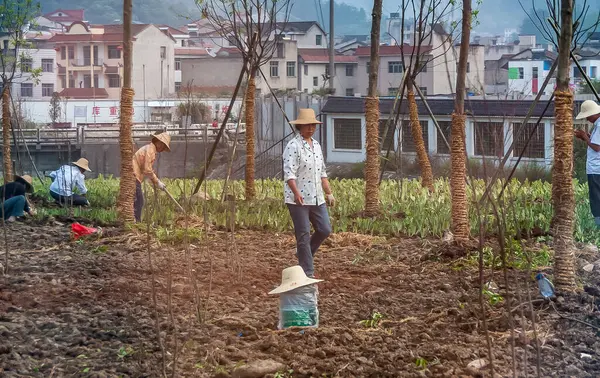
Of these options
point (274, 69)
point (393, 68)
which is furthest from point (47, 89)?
point (393, 68)

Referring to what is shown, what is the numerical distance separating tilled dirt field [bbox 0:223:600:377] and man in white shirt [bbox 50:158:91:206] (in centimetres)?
480

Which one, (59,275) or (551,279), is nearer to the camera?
(551,279)

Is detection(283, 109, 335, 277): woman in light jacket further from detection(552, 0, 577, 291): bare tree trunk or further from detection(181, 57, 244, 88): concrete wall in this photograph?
detection(181, 57, 244, 88): concrete wall

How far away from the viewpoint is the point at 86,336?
6.79 metres

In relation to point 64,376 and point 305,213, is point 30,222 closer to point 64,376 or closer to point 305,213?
point 305,213

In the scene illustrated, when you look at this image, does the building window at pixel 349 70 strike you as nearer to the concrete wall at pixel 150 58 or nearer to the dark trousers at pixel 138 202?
the concrete wall at pixel 150 58

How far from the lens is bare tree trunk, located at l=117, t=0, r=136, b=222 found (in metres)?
12.6

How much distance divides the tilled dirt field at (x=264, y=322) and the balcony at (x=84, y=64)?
281 ft

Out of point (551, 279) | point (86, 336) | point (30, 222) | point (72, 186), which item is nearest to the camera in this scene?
point (86, 336)

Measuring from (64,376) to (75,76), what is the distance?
93.1 m

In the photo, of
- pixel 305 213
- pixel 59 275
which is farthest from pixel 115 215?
pixel 305 213

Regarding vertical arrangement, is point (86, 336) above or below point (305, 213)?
below

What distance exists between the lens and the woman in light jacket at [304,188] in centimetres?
850

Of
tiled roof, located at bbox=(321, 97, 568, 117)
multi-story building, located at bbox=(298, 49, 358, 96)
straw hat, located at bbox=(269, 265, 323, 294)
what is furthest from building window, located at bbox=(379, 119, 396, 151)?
multi-story building, located at bbox=(298, 49, 358, 96)
